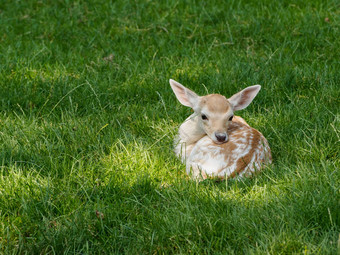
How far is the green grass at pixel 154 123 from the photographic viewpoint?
11.3 ft

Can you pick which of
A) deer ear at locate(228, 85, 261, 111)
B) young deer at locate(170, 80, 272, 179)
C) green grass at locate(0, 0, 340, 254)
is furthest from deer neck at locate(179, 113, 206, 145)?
deer ear at locate(228, 85, 261, 111)

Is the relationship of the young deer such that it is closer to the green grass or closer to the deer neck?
the deer neck

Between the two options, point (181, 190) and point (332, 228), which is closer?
point (332, 228)

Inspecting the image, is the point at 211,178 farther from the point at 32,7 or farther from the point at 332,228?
the point at 32,7

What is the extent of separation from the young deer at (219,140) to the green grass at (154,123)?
0.13 meters

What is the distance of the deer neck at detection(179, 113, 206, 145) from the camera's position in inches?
192

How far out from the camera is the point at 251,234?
335 centimetres

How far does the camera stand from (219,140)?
451 cm

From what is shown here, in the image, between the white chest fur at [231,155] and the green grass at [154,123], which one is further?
the white chest fur at [231,155]

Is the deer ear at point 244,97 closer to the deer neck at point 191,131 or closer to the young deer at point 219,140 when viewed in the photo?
the young deer at point 219,140

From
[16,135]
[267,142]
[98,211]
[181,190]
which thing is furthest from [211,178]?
[16,135]

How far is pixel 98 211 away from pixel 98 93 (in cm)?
214

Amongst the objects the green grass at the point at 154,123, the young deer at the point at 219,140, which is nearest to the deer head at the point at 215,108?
the young deer at the point at 219,140

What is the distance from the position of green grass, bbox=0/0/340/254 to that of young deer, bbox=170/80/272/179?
0.43 feet
